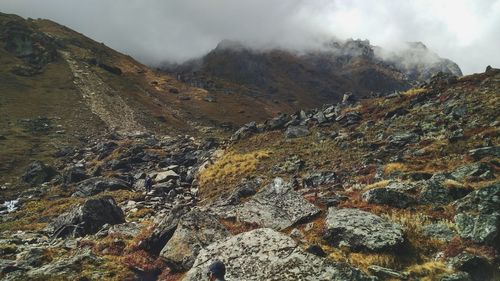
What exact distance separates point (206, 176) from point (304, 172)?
42.8 feet

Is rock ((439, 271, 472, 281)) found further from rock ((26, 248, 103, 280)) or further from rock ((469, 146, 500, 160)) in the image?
rock ((469, 146, 500, 160))

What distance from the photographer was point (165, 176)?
5053 centimetres

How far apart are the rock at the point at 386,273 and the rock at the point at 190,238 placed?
668 cm

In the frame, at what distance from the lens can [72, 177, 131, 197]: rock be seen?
46.7 metres

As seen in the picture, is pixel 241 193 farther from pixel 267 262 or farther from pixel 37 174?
pixel 37 174

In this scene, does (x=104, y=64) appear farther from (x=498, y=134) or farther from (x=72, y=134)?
(x=498, y=134)

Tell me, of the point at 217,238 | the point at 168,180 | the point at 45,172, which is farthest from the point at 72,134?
the point at 217,238

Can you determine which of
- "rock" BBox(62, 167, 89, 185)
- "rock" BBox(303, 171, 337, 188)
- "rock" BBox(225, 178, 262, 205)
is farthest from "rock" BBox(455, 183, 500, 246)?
"rock" BBox(62, 167, 89, 185)

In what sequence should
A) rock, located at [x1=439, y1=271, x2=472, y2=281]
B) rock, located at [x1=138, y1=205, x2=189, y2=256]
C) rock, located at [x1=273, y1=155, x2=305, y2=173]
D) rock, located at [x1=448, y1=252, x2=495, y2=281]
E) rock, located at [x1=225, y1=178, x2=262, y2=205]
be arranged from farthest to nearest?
rock, located at [x1=273, y1=155, x2=305, y2=173], rock, located at [x1=225, y1=178, x2=262, y2=205], rock, located at [x1=138, y1=205, x2=189, y2=256], rock, located at [x1=448, y1=252, x2=495, y2=281], rock, located at [x1=439, y1=271, x2=472, y2=281]

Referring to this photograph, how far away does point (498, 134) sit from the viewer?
3441cm

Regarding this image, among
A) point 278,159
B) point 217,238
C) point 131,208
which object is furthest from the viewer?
point 278,159

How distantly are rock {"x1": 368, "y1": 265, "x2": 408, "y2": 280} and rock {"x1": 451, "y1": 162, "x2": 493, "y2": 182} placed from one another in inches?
422

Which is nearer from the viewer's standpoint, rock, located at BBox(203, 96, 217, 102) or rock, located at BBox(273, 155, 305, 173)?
rock, located at BBox(273, 155, 305, 173)

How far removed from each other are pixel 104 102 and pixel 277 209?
105 metres
